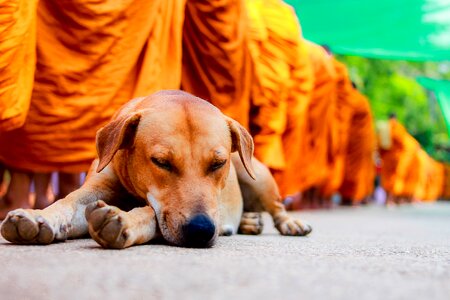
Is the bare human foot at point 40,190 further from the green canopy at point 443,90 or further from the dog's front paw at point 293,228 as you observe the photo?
the green canopy at point 443,90

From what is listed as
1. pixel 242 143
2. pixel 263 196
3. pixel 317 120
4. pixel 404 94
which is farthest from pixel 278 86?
pixel 404 94

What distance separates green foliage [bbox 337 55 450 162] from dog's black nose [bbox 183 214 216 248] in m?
20.1

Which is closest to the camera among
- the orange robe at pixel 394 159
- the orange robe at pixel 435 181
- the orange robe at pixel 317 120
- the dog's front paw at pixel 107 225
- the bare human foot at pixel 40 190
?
the dog's front paw at pixel 107 225

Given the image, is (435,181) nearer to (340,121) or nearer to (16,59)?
(340,121)

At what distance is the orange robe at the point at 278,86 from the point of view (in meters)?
6.30

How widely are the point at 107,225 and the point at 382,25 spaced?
23.6 feet

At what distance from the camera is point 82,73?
162 inches

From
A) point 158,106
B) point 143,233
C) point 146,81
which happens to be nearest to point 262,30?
point 146,81

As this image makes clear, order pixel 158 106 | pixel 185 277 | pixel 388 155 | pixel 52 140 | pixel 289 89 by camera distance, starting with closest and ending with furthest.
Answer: pixel 185 277, pixel 158 106, pixel 52 140, pixel 289 89, pixel 388 155

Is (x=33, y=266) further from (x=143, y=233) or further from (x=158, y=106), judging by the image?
(x=158, y=106)

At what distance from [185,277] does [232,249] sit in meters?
0.80

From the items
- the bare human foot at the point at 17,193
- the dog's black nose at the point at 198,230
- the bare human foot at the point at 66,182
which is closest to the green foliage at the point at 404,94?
Answer: the bare human foot at the point at 66,182

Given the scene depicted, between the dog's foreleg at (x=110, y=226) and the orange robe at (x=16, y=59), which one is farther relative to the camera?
the orange robe at (x=16, y=59)

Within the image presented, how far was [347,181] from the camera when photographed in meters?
11.9
